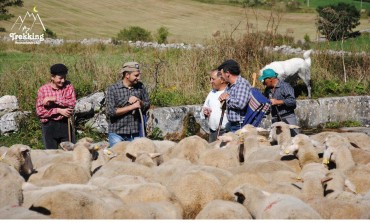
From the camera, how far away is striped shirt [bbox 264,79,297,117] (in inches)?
447

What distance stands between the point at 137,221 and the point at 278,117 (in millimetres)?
6828

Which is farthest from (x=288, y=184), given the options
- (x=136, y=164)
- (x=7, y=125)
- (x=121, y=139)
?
(x=7, y=125)

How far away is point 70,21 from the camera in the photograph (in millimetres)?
58000

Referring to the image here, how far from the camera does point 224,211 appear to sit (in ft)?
19.3

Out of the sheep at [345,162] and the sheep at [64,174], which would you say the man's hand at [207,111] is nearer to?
the sheep at [345,162]

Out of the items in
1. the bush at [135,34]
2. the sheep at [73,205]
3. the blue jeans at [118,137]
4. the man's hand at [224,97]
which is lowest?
the bush at [135,34]

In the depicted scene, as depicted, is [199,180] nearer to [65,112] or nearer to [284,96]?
[65,112]

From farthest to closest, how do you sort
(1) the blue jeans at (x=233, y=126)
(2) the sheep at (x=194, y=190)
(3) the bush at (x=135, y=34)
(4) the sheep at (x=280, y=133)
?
(3) the bush at (x=135, y=34)
(1) the blue jeans at (x=233, y=126)
(4) the sheep at (x=280, y=133)
(2) the sheep at (x=194, y=190)

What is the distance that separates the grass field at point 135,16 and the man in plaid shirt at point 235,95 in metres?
38.7

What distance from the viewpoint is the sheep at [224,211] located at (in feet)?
19.2

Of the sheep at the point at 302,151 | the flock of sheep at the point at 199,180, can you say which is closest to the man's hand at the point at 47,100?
the flock of sheep at the point at 199,180

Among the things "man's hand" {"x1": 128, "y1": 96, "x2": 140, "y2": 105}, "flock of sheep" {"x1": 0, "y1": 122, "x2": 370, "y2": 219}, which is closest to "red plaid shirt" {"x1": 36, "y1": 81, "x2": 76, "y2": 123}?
"man's hand" {"x1": 128, "y1": 96, "x2": 140, "y2": 105}

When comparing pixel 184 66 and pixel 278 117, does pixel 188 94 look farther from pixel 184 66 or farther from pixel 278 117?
pixel 278 117

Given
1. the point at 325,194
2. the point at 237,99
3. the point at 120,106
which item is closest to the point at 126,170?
the point at 325,194
